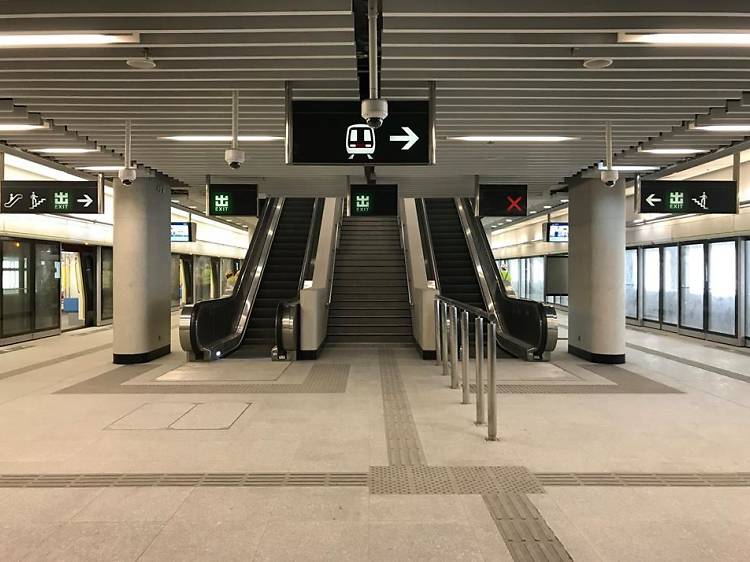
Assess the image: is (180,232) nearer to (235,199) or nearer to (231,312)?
(231,312)

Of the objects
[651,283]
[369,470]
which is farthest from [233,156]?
[651,283]

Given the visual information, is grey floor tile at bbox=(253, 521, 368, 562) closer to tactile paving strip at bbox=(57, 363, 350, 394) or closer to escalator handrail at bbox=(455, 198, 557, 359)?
tactile paving strip at bbox=(57, 363, 350, 394)

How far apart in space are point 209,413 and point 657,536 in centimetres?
422

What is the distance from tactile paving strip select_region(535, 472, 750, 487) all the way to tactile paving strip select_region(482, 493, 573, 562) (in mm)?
439

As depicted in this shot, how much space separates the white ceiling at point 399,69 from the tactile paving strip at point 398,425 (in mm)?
3197

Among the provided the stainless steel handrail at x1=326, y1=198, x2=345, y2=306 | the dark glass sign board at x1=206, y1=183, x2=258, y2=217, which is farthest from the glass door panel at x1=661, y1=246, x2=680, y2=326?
the dark glass sign board at x1=206, y1=183, x2=258, y2=217

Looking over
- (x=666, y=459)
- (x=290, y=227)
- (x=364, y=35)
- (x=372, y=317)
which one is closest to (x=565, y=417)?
(x=666, y=459)

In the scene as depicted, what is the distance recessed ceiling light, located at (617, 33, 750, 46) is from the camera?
383cm

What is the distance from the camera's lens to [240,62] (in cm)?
443

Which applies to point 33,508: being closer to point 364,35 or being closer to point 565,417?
point 364,35

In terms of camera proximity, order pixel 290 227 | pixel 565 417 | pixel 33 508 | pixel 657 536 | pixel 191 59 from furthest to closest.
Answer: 1. pixel 290 227
2. pixel 565 417
3. pixel 191 59
4. pixel 33 508
5. pixel 657 536

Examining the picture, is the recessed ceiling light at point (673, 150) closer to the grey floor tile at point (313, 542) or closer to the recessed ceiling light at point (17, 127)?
the grey floor tile at point (313, 542)

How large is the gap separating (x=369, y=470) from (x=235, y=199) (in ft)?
20.7

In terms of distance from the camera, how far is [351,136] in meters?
4.56
